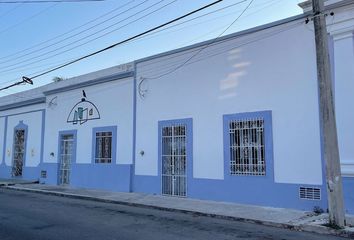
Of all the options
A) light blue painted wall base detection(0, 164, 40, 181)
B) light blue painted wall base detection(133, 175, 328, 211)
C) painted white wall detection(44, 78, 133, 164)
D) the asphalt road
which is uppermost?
painted white wall detection(44, 78, 133, 164)

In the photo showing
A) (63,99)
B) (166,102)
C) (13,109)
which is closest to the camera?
(166,102)

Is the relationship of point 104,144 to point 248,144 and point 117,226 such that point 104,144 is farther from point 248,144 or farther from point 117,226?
point 117,226

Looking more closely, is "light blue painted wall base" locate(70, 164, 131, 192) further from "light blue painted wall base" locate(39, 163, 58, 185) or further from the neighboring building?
"light blue painted wall base" locate(39, 163, 58, 185)

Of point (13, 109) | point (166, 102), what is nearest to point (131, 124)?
point (166, 102)

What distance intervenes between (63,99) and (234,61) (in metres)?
11.4

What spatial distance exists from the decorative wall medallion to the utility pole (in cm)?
1178

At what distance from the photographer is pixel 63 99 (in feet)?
69.7

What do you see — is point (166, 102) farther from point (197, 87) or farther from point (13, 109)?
point (13, 109)

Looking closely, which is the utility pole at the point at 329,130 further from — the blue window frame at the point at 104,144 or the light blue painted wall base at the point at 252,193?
the blue window frame at the point at 104,144

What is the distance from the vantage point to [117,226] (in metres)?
9.31

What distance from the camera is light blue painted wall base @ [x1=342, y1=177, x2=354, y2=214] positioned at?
10.4m

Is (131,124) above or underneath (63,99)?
underneath

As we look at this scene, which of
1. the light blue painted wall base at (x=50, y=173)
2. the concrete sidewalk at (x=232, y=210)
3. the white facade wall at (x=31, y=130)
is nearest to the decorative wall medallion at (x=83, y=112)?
the light blue painted wall base at (x=50, y=173)

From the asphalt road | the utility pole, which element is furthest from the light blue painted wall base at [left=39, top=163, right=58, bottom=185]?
the utility pole
